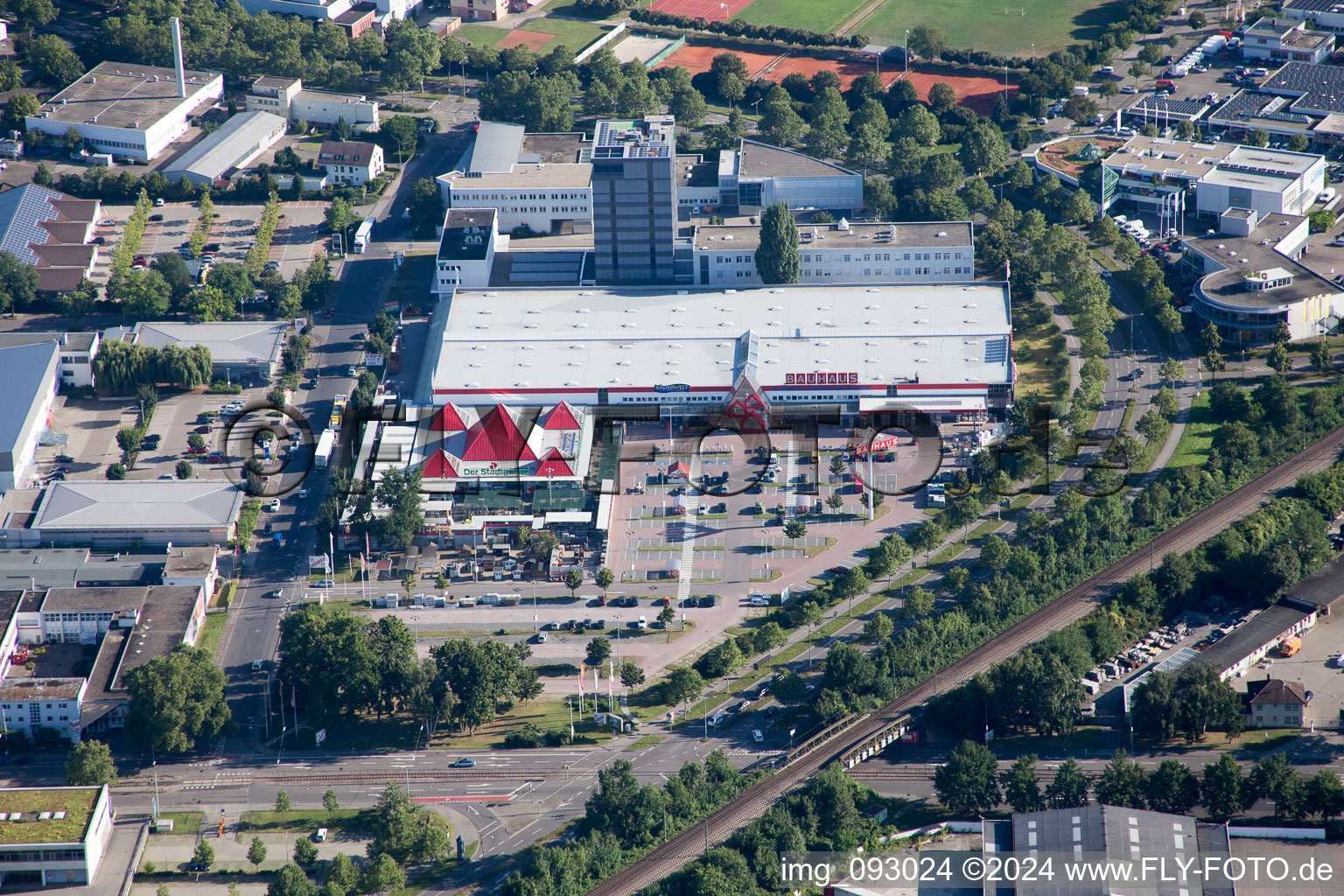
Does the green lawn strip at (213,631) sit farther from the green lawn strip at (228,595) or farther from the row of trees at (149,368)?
the row of trees at (149,368)

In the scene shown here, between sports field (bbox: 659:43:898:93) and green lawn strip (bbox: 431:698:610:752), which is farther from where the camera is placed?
sports field (bbox: 659:43:898:93)

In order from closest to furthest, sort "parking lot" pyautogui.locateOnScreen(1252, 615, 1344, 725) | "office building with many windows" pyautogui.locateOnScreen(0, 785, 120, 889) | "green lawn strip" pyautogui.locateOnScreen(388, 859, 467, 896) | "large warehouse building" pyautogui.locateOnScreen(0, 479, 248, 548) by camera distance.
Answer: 1. "office building with many windows" pyautogui.locateOnScreen(0, 785, 120, 889)
2. "green lawn strip" pyautogui.locateOnScreen(388, 859, 467, 896)
3. "parking lot" pyautogui.locateOnScreen(1252, 615, 1344, 725)
4. "large warehouse building" pyautogui.locateOnScreen(0, 479, 248, 548)

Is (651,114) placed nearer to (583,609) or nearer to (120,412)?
Result: (120,412)

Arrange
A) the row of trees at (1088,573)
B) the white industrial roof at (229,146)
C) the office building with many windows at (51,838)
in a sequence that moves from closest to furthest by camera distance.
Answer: the office building with many windows at (51,838) → the row of trees at (1088,573) → the white industrial roof at (229,146)

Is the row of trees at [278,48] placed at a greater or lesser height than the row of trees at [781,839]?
greater

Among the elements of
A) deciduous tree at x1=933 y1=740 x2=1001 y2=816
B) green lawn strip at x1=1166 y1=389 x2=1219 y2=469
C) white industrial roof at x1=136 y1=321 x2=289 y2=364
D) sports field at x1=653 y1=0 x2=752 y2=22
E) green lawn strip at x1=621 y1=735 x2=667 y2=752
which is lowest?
deciduous tree at x1=933 y1=740 x2=1001 y2=816

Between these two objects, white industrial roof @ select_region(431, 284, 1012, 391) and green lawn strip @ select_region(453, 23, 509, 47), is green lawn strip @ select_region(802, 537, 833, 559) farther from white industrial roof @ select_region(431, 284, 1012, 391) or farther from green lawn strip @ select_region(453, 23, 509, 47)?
green lawn strip @ select_region(453, 23, 509, 47)

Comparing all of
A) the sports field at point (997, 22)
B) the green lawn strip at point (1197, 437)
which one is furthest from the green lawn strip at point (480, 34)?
the green lawn strip at point (1197, 437)

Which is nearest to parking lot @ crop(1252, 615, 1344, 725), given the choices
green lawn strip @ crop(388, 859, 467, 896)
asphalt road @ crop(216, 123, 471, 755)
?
green lawn strip @ crop(388, 859, 467, 896)
